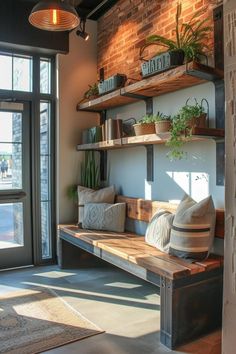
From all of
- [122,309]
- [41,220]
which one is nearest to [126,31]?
[41,220]

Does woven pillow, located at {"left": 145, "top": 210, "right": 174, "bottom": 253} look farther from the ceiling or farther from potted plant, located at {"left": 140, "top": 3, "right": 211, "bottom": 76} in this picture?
the ceiling

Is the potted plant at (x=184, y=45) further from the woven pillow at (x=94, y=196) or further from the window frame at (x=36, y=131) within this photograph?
the window frame at (x=36, y=131)

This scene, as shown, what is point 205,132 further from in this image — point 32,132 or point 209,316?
point 32,132

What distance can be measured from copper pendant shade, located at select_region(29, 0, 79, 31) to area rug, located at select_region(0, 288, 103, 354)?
8.01 feet

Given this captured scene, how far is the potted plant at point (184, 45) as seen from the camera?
2.88 m

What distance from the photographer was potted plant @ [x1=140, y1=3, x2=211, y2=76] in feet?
9.46

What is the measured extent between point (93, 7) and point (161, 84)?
183cm

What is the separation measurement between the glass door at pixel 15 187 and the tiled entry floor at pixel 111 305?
10.7 inches

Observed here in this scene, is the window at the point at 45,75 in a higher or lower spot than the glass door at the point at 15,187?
higher

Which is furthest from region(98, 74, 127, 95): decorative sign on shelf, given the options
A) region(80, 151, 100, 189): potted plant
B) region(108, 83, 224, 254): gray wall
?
region(80, 151, 100, 189): potted plant

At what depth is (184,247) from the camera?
2.64 metres

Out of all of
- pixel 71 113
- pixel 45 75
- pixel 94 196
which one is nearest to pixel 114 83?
pixel 71 113

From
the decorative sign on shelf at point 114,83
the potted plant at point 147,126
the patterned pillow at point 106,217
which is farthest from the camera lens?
the patterned pillow at point 106,217

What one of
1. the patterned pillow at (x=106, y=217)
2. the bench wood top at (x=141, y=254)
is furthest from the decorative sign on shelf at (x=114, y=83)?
the bench wood top at (x=141, y=254)
